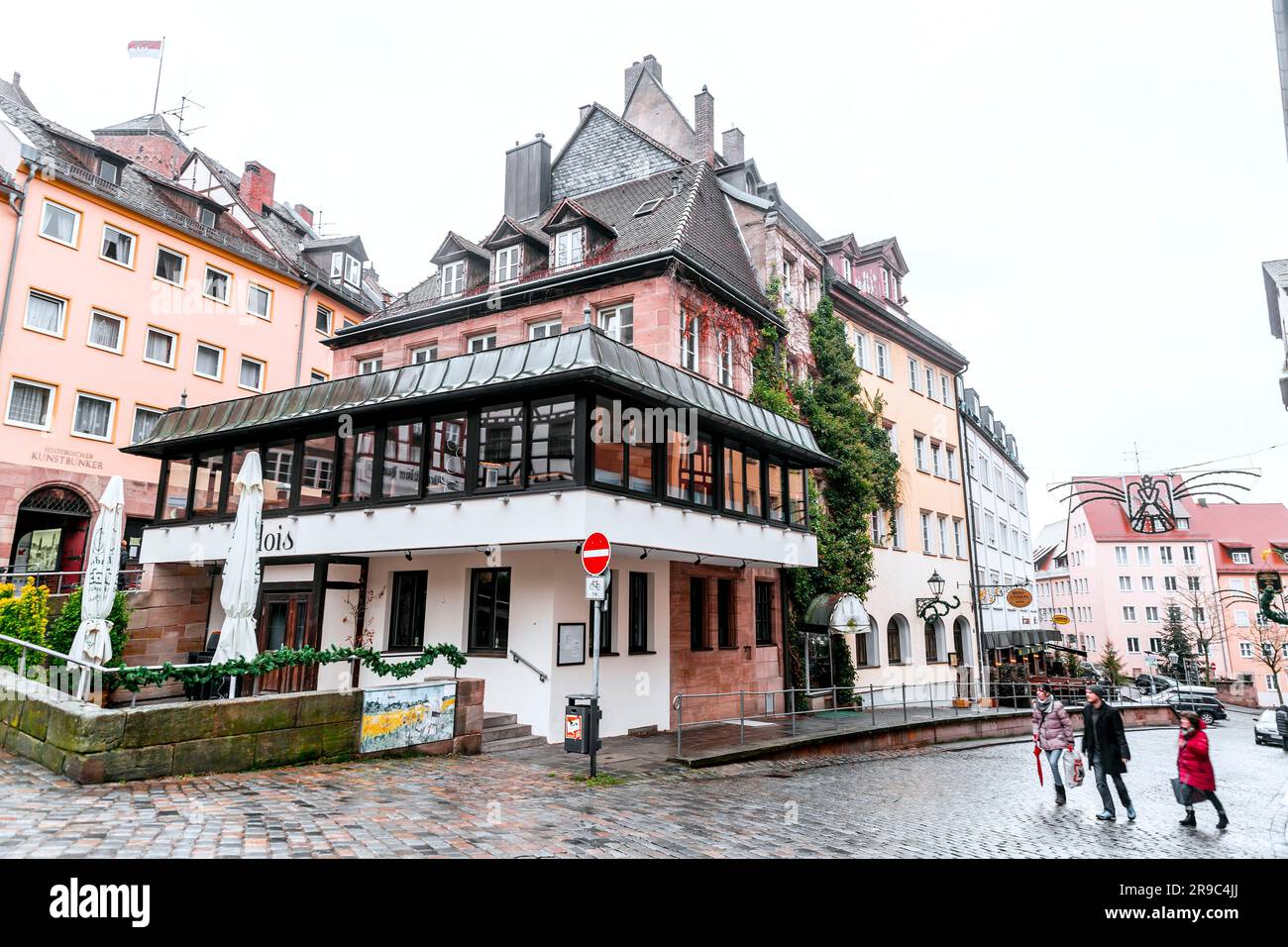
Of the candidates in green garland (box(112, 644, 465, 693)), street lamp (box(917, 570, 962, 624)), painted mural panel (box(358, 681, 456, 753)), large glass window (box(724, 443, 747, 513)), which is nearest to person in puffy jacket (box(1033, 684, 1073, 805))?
large glass window (box(724, 443, 747, 513))

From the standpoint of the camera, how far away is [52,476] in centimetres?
2394

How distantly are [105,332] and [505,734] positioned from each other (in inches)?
856

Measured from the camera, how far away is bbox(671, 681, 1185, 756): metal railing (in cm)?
1605

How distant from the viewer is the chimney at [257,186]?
36156 millimetres

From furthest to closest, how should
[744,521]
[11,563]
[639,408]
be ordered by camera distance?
1. [11,563]
2. [744,521]
3. [639,408]

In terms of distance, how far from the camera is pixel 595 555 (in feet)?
35.8

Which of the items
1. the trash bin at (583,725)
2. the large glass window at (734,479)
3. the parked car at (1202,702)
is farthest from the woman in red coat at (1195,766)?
the parked car at (1202,702)

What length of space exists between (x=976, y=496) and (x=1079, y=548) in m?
51.2

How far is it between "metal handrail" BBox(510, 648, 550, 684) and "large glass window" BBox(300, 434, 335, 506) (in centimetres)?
571

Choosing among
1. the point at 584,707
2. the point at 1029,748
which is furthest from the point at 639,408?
the point at 1029,748

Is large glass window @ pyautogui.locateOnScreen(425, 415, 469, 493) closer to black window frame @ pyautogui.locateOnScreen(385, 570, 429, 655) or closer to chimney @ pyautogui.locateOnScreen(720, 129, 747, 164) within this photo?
black window frame @ pyautogui.locateOnScreen(385, 570, 429, 655)

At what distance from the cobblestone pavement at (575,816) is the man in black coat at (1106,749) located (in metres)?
0.30

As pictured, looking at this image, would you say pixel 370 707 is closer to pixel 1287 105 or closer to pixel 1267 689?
pixel 1287 105

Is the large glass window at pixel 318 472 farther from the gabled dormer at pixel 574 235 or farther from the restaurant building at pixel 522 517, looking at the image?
the gabled dormer at pixel 574 235
